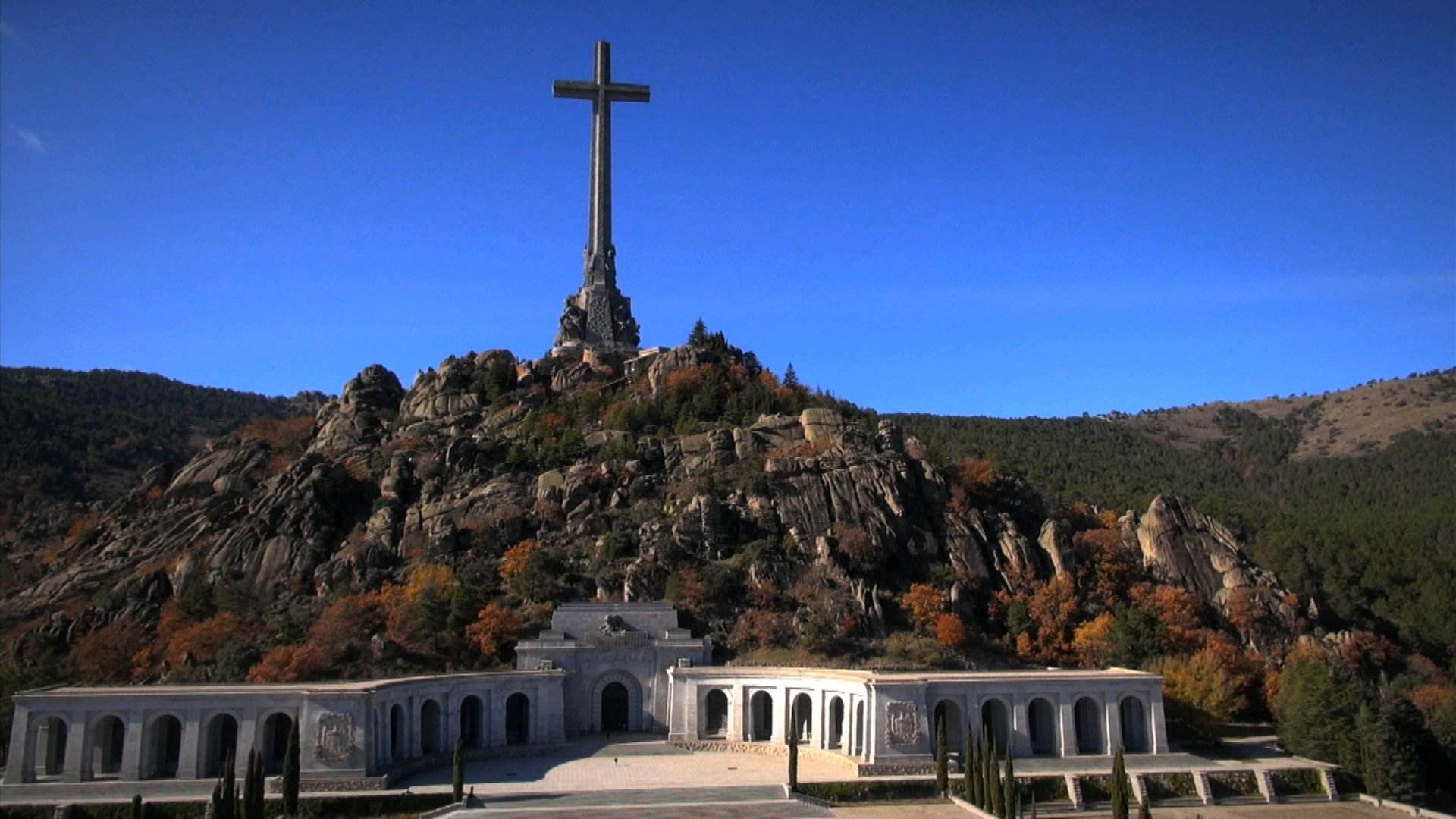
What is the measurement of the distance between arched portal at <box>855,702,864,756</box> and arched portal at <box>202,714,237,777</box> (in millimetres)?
20245

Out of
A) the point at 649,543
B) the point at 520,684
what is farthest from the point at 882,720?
the point at 649,543

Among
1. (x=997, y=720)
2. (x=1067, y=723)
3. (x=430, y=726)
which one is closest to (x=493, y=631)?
(x=430, y=726)

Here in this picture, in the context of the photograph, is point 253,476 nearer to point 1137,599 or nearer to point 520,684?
point 520,684

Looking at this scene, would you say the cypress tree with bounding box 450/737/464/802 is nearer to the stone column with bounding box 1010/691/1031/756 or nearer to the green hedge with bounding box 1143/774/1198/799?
the stone column with bounding box 1010/691/1031/756

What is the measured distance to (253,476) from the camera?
231 feet

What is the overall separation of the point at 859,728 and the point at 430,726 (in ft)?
51.5

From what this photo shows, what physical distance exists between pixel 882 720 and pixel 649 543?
877 inches

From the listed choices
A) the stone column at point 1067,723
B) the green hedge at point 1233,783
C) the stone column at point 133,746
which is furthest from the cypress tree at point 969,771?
the stone column at point 133,746

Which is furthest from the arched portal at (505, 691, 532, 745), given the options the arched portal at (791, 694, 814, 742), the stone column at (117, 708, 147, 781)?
the stone column at (117, 708, 147, 781)

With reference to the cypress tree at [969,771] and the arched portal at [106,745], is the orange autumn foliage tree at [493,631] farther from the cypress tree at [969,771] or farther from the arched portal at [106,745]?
the cypress tree at [969,771]

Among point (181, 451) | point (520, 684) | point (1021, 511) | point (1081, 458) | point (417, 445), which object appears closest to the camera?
point (520, 684)

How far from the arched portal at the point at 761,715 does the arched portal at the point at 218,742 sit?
1884cm

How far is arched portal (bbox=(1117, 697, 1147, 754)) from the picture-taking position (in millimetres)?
44031

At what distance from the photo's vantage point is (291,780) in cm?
3388
